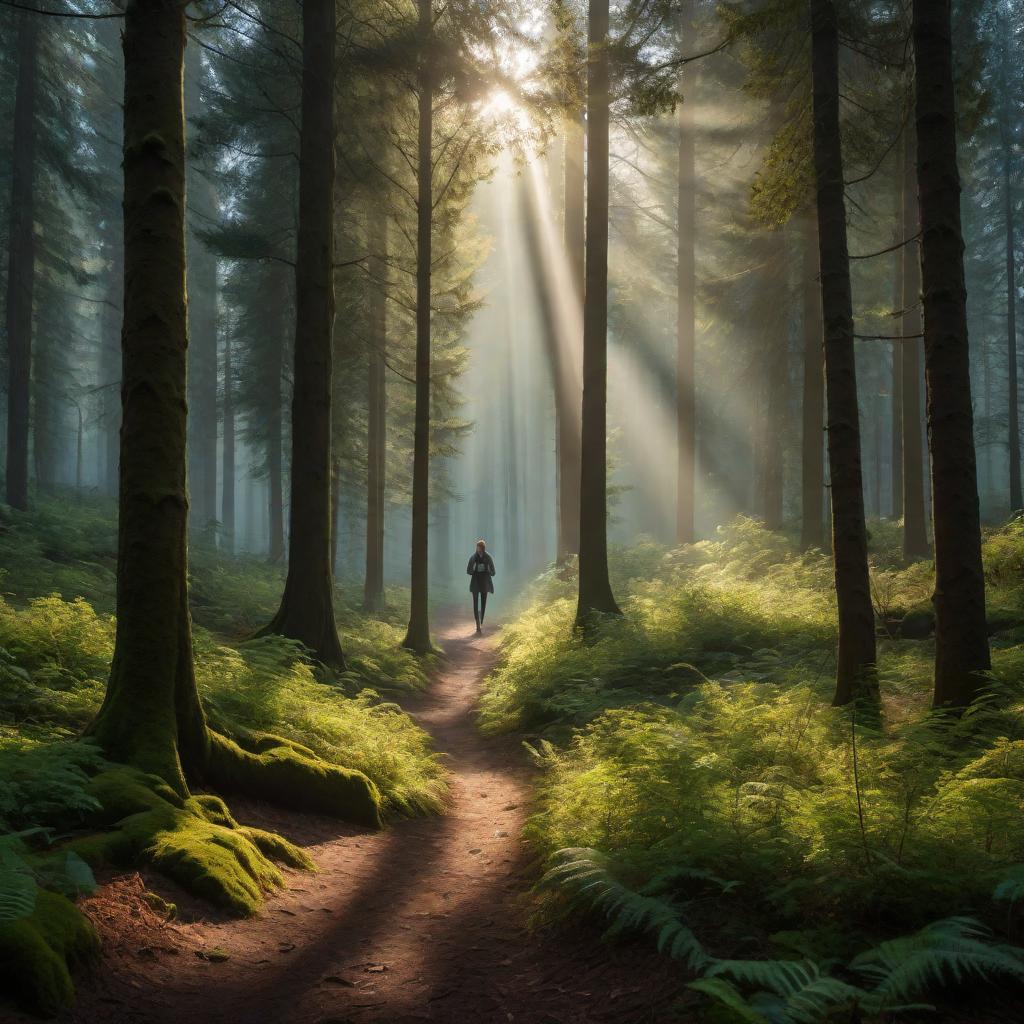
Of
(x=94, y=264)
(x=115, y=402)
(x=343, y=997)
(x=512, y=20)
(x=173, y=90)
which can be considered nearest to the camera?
(x=343, y=997)

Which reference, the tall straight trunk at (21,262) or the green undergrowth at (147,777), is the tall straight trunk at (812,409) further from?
the tall straight trunk at (21,262)

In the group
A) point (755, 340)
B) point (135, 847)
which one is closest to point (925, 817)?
point (135, 847)

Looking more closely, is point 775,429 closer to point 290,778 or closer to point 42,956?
point 290,778

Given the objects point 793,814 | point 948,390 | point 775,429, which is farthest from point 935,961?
point 775,429

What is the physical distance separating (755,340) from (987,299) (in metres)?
27.5

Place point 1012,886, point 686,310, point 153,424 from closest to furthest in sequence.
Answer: point 1012,886
point 153,424
point 686,310

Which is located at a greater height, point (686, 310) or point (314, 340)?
point (686, 310)

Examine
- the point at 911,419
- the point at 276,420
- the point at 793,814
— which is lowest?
the point at 793,814

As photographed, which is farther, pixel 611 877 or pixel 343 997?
pixel 611 877

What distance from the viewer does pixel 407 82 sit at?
45.7 ft

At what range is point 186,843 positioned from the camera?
4.51 m


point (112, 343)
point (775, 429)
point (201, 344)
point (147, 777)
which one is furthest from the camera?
point (201, 344)

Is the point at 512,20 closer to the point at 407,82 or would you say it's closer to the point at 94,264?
the point at 407,82

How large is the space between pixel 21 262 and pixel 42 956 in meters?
22.0
